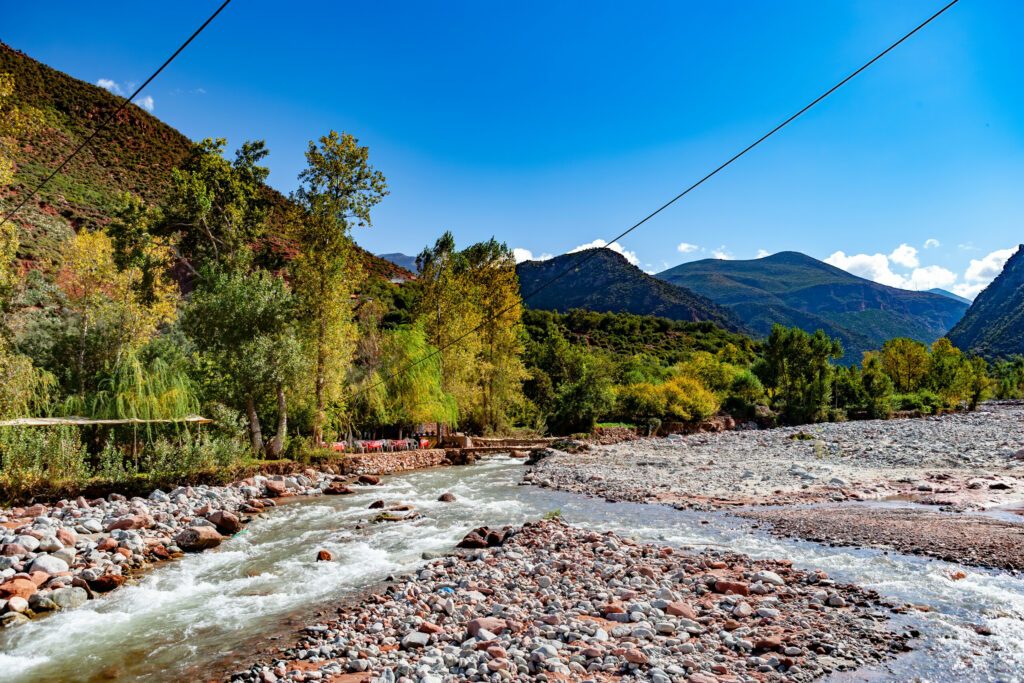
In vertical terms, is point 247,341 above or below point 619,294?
below

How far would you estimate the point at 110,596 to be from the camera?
841cm

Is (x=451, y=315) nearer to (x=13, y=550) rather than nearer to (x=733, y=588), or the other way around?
(x=13, y=550)

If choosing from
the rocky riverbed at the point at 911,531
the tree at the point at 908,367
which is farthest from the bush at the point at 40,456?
the tree at the point at 908,367

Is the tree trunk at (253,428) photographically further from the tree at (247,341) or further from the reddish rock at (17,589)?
the reddish rock at (17,589)

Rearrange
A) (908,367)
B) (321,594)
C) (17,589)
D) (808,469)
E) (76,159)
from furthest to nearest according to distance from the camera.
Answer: (908,367) → (76,159) → (808,469) → (321,594) → (17,589)

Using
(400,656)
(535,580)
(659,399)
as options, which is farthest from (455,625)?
(659,399)

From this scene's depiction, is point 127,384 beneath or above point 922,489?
above

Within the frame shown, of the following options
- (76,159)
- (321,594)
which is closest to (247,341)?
(321,594)

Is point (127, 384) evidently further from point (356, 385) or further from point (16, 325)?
point (356, 385)

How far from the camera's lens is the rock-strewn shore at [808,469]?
1570 centimetres

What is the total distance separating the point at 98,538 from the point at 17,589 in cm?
337

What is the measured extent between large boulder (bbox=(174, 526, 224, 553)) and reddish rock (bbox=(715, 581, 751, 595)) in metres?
9.61

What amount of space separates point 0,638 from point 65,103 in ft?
247

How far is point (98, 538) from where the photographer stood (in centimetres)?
1107
